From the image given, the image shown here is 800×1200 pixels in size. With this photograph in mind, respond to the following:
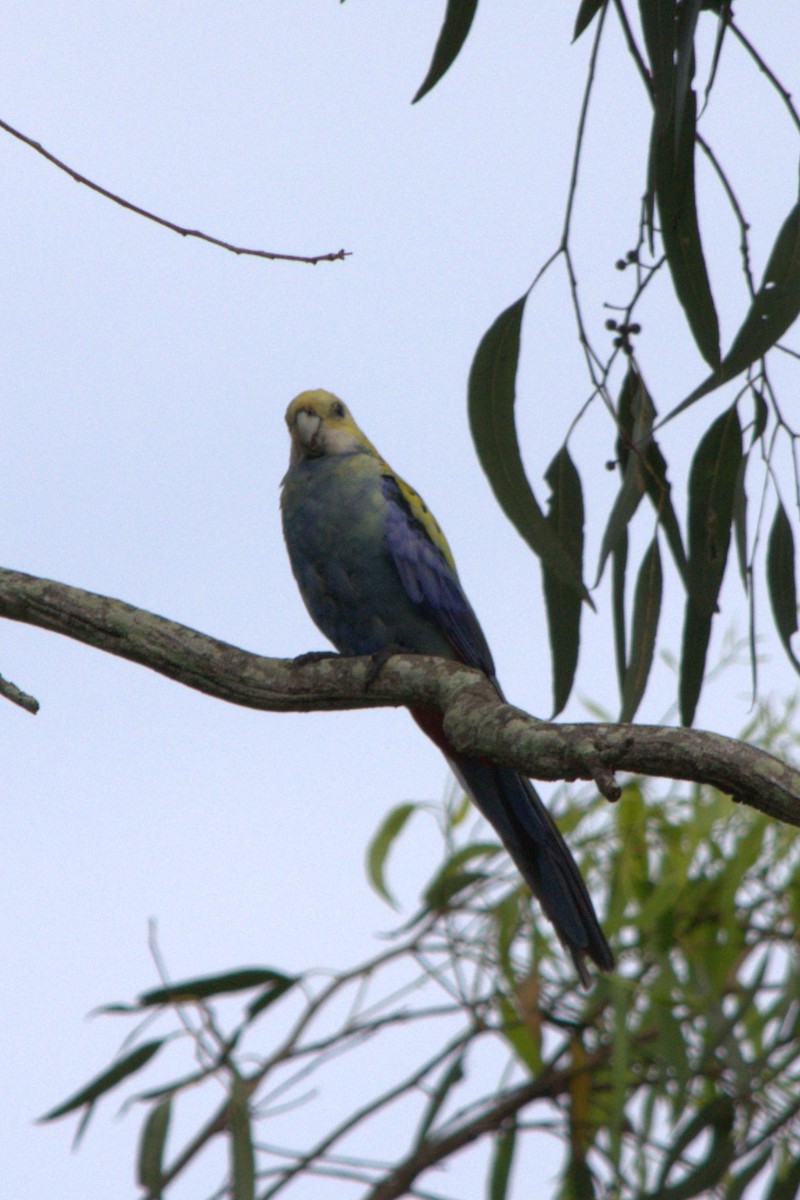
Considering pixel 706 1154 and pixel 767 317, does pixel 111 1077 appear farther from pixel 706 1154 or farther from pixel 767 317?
pixel 767 317

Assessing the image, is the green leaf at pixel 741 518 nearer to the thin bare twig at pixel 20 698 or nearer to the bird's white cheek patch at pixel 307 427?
the thin bare twig at pixel 20 698

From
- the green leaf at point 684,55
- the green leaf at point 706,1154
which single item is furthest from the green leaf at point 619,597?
the green leaf at point 706,1154

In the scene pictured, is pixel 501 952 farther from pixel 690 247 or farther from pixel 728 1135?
pixel 690 247

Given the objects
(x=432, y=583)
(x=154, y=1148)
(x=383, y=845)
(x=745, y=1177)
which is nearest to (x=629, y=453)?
(x=432, y=583)

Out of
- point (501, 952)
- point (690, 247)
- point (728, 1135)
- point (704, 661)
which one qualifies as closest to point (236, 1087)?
point (501, 952)

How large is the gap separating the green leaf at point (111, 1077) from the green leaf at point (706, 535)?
160 centimetres

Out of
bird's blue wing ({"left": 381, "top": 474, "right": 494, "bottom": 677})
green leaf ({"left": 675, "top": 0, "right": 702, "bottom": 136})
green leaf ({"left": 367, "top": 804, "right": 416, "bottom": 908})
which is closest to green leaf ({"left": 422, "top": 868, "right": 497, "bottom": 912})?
green leaf ({"left": 367, "top": 804, "right": 416, "bottom": 908})

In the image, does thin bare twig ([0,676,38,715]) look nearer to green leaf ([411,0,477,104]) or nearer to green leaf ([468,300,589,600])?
green leaf ([468,300,589,600])

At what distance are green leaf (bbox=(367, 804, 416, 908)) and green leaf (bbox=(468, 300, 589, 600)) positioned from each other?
Answer: 145cm

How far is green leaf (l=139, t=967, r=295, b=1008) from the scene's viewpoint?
311cm

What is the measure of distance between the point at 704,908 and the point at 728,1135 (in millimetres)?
508

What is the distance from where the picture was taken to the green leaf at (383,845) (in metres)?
3.39

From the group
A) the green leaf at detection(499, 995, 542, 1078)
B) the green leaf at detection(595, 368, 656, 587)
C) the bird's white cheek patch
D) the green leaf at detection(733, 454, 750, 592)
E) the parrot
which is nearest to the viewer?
the green leaf at detection(595, 368, 656, 587)

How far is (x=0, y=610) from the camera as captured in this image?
2191 millimetres
